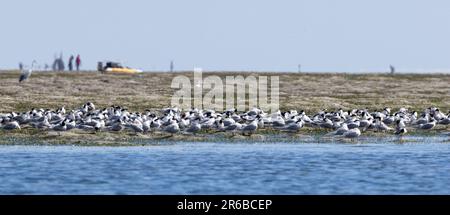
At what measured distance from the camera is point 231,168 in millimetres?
31062

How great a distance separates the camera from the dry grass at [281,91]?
181 ft

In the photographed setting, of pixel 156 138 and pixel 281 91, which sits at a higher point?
pixel 281 91

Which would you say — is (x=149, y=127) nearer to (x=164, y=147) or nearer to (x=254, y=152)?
(x=164, y=147)

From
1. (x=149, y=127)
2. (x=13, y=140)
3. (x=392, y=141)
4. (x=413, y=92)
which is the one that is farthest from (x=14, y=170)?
(x=413, y=92)

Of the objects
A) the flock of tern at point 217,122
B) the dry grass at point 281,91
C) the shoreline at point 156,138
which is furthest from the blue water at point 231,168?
the dry grass at point 281,91

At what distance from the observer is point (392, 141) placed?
39156 mm

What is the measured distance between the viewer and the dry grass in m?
55.0
